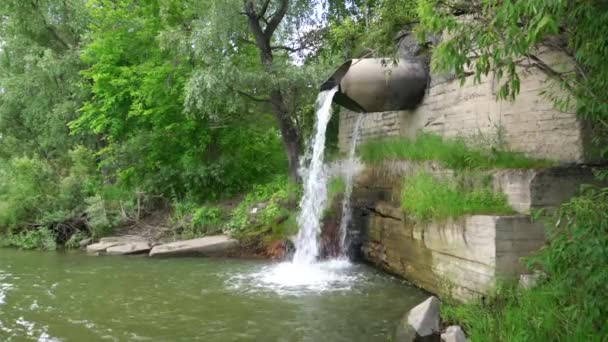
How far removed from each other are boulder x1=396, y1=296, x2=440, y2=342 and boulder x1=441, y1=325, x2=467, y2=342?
6.0 inches

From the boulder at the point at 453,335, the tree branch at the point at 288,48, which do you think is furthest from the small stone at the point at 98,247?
the boulder at the point at 453,335

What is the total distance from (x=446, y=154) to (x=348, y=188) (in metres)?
3.27

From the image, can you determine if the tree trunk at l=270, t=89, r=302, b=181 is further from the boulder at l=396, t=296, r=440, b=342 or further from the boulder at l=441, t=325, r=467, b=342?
the boulder at l=441, t=325, r=467, b=342

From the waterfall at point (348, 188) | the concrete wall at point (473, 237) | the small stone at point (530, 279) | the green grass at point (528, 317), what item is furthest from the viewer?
the waterfall at point (348, 188)

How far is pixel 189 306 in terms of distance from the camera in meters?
6.36

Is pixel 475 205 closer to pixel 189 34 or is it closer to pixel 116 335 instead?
pixel 116 335

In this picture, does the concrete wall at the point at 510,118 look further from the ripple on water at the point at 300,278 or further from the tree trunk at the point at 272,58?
the tree trunk at the point at 272,58

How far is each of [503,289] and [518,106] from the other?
2338 millimetres

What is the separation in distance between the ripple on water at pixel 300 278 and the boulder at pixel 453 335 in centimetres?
244

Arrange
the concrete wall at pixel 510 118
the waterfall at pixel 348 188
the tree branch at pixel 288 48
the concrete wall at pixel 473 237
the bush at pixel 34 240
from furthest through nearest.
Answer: the bush at pixel 34 240
the tree branch at pixel 288 48
the waterfall at pixel 348 188
the concrete wall at pixel 510 118
the concrete wall at pixel 473 237

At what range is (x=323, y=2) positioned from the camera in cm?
1141

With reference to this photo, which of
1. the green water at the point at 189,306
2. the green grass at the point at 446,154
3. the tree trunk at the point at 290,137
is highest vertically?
the tree trunk at the point at 290,137

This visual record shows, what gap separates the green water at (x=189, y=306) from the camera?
5320mm

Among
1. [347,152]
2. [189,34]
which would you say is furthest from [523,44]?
[189,34]
